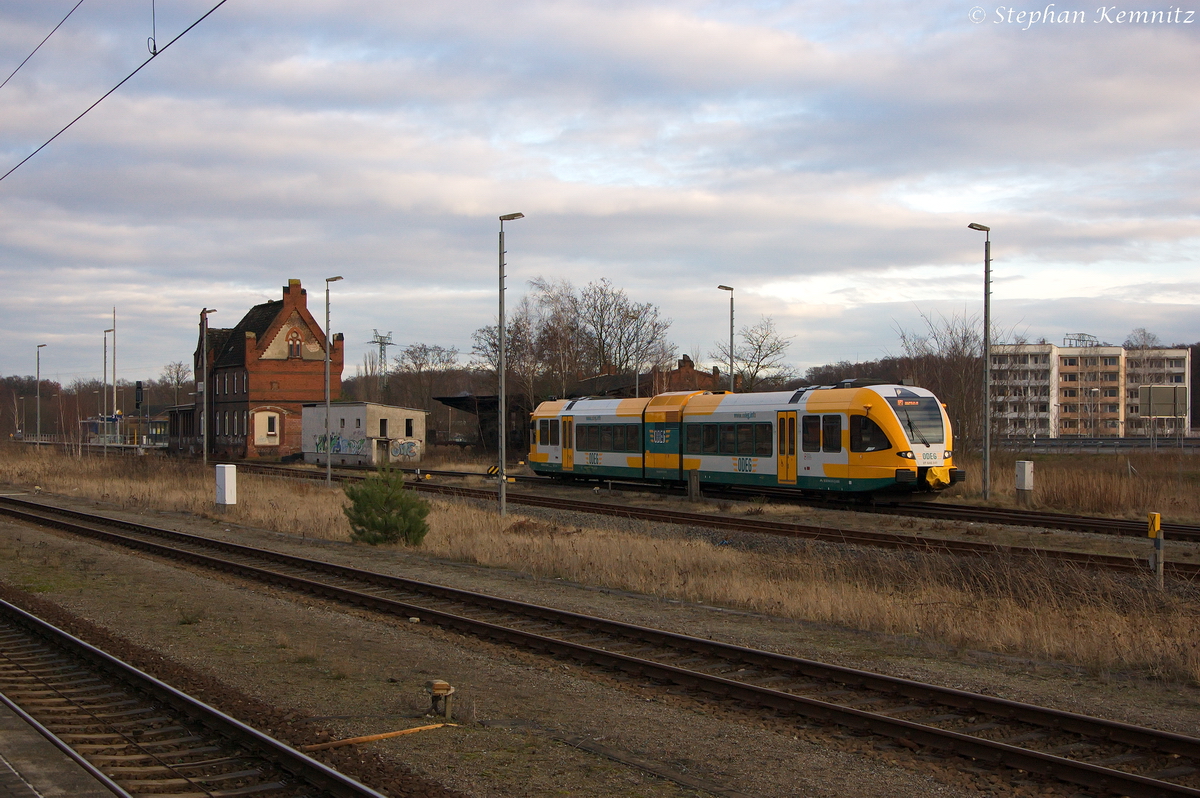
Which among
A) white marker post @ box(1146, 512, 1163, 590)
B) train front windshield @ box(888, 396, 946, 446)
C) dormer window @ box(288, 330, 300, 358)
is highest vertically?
dormer window @ box(288, 330, 300, 358)

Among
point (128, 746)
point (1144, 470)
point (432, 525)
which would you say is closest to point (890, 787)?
point (128, 746)

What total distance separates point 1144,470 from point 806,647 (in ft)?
102

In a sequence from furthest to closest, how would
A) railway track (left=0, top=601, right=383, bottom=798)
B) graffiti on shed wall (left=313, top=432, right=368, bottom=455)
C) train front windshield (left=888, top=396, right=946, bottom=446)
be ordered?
1. graffiti on shed wall (left=313, top=432, right=368, bottom=455)
2. train front windshield (left=888, top=396, right=946, bottom=446)
3. railway track (left=0, top=601, right=383, bottom=798)

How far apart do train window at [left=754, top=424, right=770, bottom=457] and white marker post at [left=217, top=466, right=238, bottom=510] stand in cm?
1494

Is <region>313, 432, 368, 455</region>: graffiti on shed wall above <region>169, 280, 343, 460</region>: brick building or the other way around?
the other way around

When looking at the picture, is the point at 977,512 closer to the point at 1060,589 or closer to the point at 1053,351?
the point at 1060,589

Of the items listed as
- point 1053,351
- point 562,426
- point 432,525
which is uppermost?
point 1053,351

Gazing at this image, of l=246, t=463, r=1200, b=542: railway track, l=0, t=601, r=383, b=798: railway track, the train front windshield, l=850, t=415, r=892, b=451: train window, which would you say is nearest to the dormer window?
l=246, t=463, r=1200, b=542: railway track

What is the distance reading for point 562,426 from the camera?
34.6 m

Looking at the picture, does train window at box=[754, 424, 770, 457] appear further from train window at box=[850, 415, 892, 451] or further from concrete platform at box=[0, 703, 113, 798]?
concrete platform at box=[0, 703, 113, 798]

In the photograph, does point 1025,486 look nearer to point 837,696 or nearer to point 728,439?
point 728,439

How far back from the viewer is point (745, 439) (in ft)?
87.5

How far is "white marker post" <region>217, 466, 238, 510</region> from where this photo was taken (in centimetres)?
2714

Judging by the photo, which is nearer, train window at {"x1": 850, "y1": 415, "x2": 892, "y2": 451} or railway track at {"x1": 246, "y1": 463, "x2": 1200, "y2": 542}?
railway track at {"x1": 246, "y1": 463, "x2": 1200, "y2": 542}
